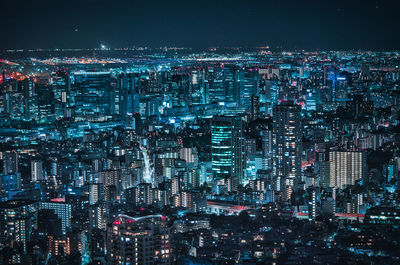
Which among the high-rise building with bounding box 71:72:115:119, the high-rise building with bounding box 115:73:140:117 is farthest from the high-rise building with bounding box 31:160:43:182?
the high-rise building with bounding box 115:73:140:117

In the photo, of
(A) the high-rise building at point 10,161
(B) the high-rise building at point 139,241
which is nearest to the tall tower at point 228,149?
(A) the high-rise building at point 10,161

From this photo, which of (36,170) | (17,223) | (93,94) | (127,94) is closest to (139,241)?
(17,223)

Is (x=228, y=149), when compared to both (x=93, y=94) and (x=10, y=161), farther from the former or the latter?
(x=93, y=94)

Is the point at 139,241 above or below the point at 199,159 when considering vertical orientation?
above

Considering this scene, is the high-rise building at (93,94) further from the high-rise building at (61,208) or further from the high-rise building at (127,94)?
the high-rise building at (61,208)

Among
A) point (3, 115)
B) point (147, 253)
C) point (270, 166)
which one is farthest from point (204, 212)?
point (3, 115)
